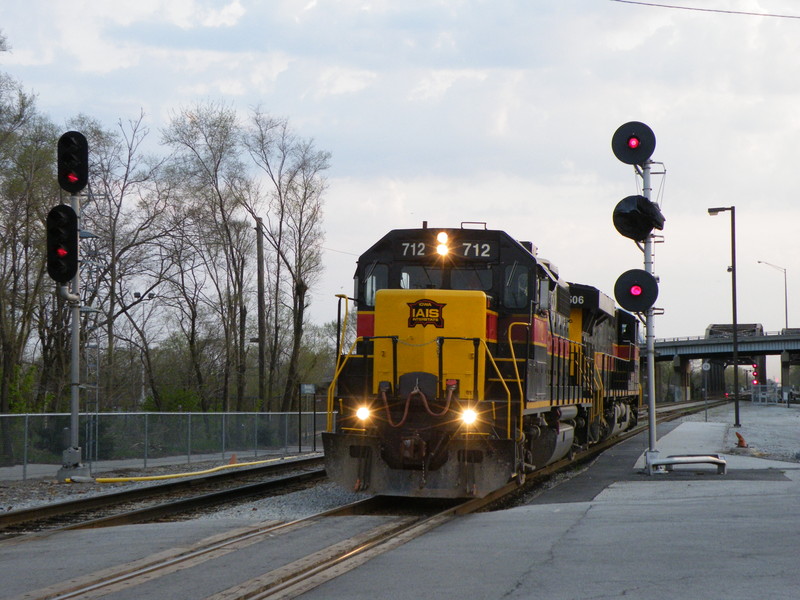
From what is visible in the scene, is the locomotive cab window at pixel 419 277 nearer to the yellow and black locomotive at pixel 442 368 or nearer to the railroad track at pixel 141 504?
the yellow and black locomotive at pixel 442 368

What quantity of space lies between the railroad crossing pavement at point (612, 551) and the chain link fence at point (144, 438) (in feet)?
32.5

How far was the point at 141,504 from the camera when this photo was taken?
528 inches

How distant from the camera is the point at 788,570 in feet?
22.1

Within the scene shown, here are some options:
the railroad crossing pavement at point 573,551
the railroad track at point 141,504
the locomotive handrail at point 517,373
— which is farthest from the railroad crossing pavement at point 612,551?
the railroad track at point 141,504

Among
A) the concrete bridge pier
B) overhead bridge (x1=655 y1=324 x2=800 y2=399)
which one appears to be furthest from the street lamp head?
the concrete bridge pier

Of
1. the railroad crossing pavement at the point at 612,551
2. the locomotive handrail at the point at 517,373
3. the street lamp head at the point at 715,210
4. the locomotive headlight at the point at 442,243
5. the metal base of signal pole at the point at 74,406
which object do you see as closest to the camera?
the railroad crossing pavement at the point at 612,551

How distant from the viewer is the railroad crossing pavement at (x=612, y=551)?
642 cm

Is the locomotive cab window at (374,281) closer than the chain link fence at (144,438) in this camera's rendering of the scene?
Yes

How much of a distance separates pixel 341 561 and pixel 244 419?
53.9ft

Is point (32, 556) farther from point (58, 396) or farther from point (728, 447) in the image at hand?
point (58, 396)

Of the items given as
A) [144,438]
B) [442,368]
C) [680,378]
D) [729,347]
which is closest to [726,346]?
[729,347]

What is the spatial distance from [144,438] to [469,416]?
1069 cm

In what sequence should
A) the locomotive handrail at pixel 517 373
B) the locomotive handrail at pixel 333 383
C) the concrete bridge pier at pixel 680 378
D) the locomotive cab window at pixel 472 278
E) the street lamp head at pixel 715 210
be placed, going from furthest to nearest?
1. the concrete bridge pier at pixel 680 378
2. the street lamp head at pixel 715 210
3. the locomotive cab window at pixel 472 278
4. the locomotive handrail at pixel 333 383
5. the locomotive handrail at pixel 517 373

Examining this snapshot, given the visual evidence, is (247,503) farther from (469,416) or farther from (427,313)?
(427,313)
